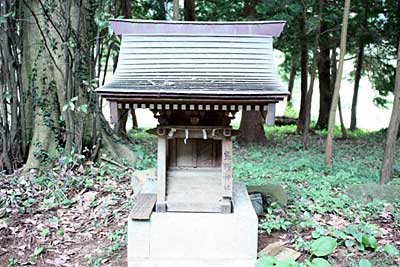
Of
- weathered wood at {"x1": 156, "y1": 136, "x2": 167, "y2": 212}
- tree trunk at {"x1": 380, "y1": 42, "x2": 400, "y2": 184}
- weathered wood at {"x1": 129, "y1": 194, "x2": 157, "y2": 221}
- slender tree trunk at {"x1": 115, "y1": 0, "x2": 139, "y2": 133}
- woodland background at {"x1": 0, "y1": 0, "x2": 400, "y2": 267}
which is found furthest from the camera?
slender tree trunk at {"x1": 115, "y1": 0, "x2": 139, "y2": 133}

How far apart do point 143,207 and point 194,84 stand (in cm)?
145

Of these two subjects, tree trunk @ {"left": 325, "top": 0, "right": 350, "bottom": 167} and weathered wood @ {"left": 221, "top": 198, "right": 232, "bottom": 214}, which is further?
tree trunk @ {"left": 325, "top": 0, "right": 350, "bottom": 167}

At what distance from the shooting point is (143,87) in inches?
150

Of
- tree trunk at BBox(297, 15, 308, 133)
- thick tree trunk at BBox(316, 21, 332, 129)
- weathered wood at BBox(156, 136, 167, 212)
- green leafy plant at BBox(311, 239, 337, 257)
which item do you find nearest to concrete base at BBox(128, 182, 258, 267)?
weathered wood at BBox(156, 136, 167, 212)

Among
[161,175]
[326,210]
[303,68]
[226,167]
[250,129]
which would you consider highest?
[303,68]

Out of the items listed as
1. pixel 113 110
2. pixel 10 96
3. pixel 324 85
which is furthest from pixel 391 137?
pixel 324 85

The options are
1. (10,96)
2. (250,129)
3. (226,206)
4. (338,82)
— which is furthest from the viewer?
(250,129)

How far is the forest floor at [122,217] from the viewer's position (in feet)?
13.8

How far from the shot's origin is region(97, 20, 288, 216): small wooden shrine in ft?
12.7

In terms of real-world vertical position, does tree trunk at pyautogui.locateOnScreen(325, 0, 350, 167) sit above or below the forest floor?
above

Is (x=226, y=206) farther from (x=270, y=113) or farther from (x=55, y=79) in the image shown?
(x=55, y=79)

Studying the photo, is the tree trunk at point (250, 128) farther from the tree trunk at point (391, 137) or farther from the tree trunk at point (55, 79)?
the tree trunk at point (55, 79)

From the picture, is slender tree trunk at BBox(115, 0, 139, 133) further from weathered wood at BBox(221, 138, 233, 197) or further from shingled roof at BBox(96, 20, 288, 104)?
weathered wood at BBox(221, 138, 233, 197)

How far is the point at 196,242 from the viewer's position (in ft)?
13.5
